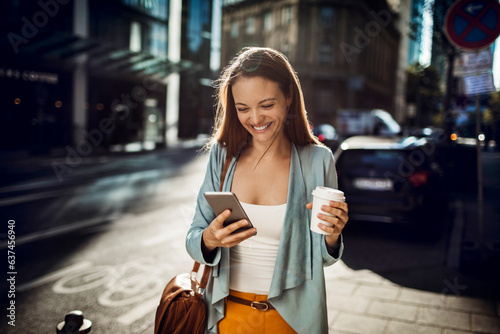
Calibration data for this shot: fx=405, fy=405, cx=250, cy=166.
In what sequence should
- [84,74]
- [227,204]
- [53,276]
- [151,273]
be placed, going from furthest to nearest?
1. [84,74]
2. [151,273]
3. [53,276]
4. [227,204]

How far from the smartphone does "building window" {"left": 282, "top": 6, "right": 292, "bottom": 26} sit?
4085 cm

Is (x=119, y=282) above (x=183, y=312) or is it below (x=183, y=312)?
below

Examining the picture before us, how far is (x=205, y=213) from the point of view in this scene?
5.28ft

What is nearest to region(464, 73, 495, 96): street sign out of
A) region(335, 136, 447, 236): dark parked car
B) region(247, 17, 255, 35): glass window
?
region(335, 136, 447, 236): dark parked car

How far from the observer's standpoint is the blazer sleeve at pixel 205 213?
153 centimetres

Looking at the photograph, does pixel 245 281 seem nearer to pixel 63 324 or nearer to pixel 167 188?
pixel 63 324

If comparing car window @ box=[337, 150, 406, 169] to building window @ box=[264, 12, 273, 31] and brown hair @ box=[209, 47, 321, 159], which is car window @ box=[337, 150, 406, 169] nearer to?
brown hair @ box=[209, 47, 321, 159]

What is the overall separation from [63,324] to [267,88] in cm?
165

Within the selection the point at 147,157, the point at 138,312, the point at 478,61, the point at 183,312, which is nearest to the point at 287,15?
the point at 147,157

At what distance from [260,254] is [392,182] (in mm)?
4959

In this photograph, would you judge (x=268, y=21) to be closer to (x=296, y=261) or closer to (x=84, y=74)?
(x=84, y=74)

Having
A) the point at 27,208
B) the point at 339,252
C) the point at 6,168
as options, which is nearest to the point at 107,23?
the point at 6,168

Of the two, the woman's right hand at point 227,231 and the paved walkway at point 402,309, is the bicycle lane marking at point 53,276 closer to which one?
the paved walkway at point 402,309

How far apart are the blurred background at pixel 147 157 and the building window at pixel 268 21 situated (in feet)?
7.52
